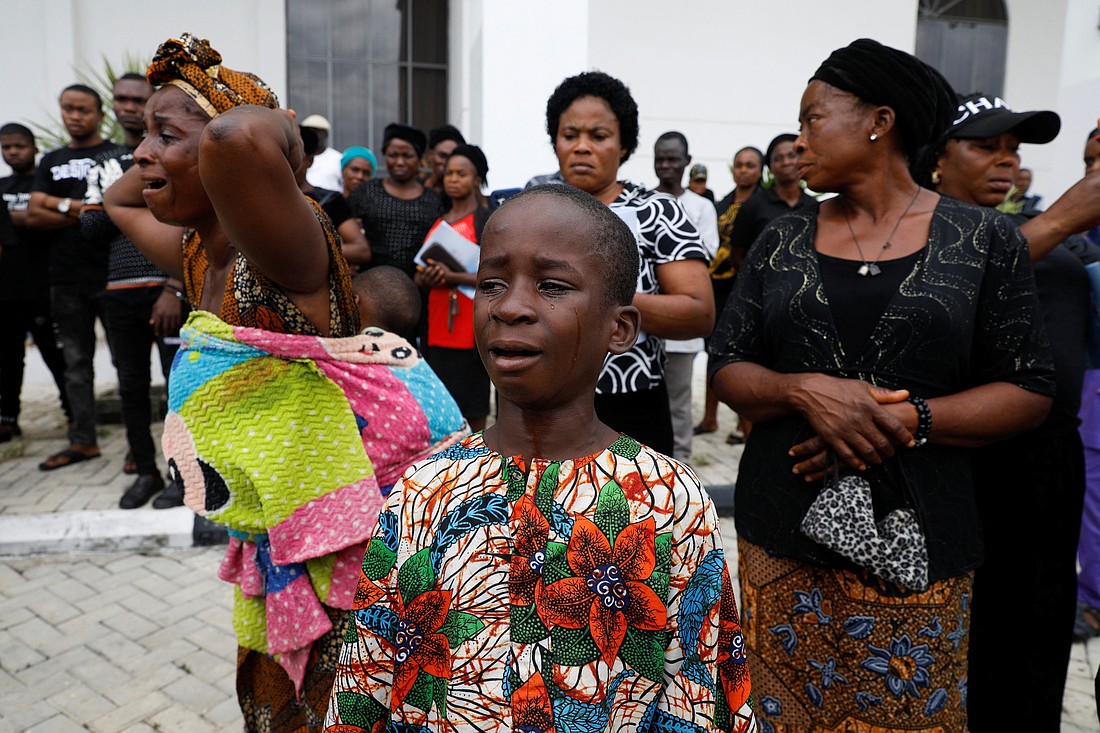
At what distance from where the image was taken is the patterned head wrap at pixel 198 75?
1.94 metres

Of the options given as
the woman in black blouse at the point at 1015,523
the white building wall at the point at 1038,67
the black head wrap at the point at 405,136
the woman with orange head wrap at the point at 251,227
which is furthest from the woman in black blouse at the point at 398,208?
the white building wall at the point at 1038,67

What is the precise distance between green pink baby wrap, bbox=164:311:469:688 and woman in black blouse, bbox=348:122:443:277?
3.31m

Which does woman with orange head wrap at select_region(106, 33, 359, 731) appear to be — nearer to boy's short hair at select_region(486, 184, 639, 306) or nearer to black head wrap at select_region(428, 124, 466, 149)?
boy's short hair at select_region(486, 184, 639, 306)

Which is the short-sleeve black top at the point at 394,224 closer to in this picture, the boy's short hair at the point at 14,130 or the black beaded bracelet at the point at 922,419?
the boy's short hair at the point at 14,130

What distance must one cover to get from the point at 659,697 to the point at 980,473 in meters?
1.93

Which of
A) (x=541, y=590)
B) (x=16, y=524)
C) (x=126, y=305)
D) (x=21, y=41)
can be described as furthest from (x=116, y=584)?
(x=21, y=41)

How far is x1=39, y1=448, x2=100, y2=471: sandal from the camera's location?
580cm

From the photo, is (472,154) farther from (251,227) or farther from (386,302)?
(251,227)

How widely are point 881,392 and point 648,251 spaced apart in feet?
3.51

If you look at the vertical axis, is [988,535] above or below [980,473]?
below

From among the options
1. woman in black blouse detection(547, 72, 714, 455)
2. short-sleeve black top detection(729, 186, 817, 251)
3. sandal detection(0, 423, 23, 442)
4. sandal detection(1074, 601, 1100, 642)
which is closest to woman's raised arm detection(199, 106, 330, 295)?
woman in black blouse detection(547, 72, 714, 455)

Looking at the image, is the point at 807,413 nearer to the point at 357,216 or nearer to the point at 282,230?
the point at 282,230

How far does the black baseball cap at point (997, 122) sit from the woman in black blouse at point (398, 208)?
138 inches

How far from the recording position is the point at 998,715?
267cm
